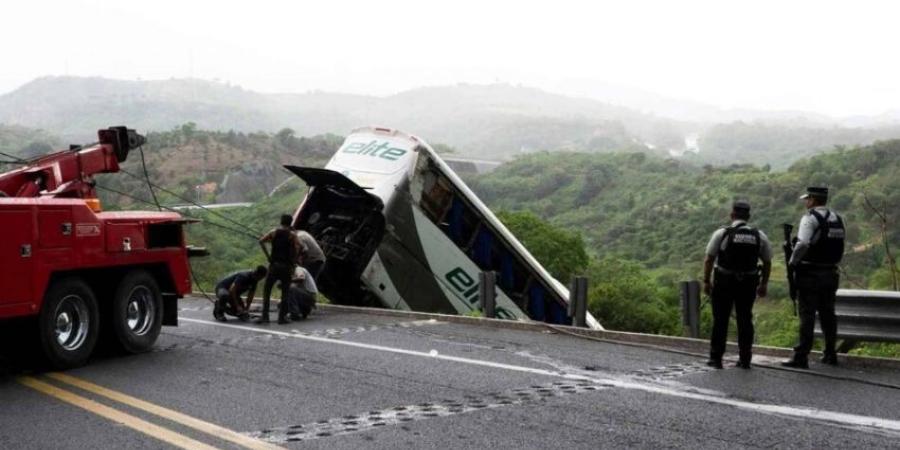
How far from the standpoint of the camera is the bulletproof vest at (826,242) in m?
8.33

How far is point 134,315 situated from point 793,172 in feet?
260

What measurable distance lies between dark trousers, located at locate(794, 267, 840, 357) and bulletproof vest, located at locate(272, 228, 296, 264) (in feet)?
22.6

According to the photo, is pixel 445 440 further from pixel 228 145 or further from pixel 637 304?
pixel 228 145

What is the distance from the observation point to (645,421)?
6.25 metres

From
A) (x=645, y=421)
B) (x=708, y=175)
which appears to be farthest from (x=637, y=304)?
(x=708, y=175)

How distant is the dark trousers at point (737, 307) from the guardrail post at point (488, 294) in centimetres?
603

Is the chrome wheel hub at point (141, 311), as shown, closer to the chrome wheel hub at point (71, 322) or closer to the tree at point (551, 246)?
the chrome wheel hub at point (71, 322)

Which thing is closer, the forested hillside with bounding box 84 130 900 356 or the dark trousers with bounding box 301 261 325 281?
the dark trousers with bounding box 301 261 325 281

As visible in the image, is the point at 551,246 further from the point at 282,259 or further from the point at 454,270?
the point at 282,259

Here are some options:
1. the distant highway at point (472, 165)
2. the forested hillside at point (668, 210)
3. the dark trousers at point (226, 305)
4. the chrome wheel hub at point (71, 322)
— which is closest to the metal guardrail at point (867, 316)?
the forested hillside at point (668, 210)

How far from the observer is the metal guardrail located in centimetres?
870

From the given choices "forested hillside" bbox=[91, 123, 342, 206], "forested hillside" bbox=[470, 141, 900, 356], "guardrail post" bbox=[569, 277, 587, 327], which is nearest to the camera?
"guardrail post" bbox=[569, 277, 587, 327]

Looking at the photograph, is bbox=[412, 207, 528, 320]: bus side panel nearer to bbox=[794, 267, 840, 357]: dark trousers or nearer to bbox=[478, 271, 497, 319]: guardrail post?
bbox=[478, 271, 497, 319]: guardrail post

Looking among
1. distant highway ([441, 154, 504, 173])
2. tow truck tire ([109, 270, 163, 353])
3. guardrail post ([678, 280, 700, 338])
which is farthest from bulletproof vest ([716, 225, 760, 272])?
distant highway ([441, 154, 504, 173])
